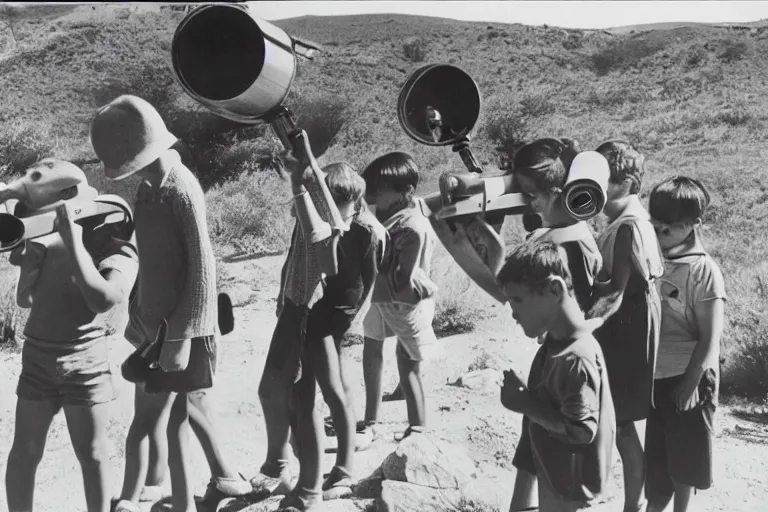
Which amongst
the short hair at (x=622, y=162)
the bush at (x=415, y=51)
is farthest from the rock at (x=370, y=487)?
the bush at (x=415, y=51)

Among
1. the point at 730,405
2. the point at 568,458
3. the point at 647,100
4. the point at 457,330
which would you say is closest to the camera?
the point at 568,458

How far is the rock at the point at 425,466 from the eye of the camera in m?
3.76

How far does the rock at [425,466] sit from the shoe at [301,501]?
40cm

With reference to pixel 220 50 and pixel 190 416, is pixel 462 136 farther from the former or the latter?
pixel 190 416

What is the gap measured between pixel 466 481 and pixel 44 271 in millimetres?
1994

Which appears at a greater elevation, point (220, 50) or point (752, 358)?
point (220, 50)

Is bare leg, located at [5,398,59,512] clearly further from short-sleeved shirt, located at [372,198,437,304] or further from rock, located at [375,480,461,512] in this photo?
short-sleeved shirt, located at [372,198,437,304]

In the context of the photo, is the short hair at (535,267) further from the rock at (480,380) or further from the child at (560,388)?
the rock at (480,380)

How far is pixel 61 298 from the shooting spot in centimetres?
312

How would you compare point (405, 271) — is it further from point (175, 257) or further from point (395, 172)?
point (175, 257)

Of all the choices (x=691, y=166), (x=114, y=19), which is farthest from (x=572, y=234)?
(x=114, y=19)

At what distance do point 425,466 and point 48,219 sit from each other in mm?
1892

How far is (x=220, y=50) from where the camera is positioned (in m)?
2.78

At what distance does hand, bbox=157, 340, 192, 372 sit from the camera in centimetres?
297
